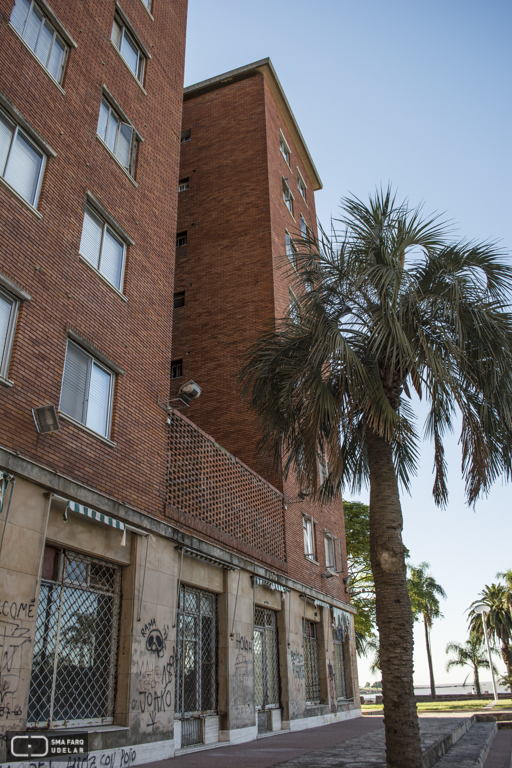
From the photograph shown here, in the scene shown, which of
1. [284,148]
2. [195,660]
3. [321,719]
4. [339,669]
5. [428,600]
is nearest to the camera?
[195,660]

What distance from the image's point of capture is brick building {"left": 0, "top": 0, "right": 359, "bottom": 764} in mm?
8492

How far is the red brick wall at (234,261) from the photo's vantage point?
63.8 feet

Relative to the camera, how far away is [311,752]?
1012 centimetres

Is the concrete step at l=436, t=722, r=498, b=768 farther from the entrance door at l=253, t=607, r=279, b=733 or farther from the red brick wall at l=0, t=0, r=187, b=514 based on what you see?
the red brick wall at l=0, t=0, r=187, b=514

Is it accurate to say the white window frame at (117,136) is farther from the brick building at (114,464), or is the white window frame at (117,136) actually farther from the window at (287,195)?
the window at (287,195)

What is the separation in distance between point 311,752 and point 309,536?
35.0 ft

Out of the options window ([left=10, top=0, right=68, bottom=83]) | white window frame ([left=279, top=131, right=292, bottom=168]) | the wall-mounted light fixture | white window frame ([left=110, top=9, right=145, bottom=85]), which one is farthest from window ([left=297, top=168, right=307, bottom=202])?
the wall-mounted light fixture

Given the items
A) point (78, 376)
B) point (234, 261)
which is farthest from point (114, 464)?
point (234, 261)

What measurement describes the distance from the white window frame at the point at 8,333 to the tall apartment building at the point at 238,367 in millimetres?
4689

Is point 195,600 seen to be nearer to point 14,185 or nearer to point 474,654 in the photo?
point 14,185

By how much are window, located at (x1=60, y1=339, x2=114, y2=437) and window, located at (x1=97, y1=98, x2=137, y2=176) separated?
17.2 ft

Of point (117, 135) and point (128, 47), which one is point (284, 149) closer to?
point (128, 47)

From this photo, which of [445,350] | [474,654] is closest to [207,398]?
[445,350]

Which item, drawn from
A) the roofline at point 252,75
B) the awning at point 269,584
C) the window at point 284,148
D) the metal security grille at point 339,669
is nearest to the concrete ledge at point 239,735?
the awning at point 269,584
